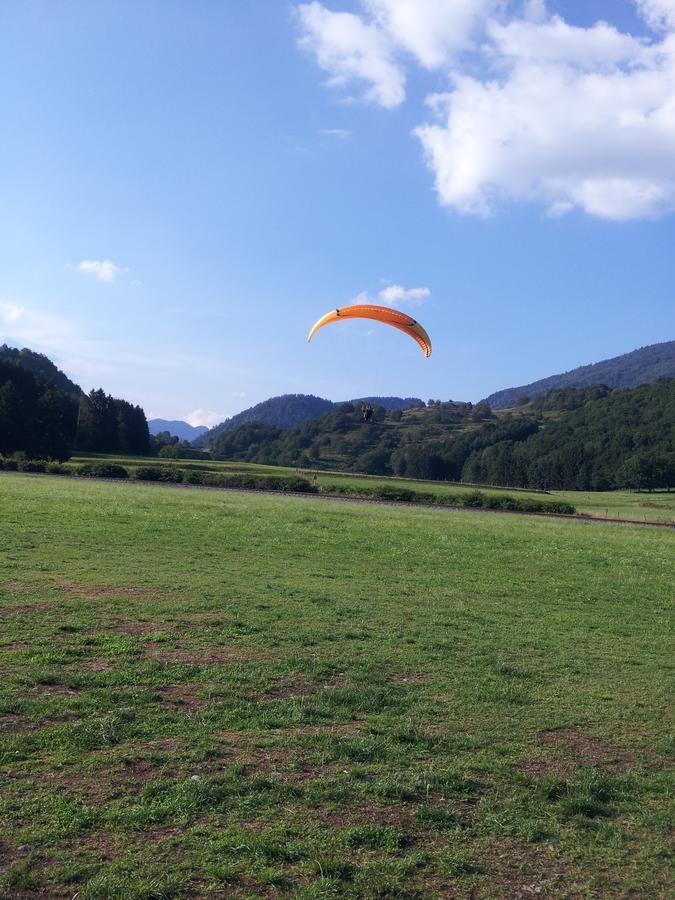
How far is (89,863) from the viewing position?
5.30m

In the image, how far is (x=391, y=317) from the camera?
33469 mm

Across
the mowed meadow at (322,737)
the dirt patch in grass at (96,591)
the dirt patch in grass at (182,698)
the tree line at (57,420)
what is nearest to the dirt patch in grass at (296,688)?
the mowed meadow at (322,737)

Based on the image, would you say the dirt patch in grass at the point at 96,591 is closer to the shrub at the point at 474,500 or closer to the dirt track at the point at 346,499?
A: the dirt track at the point at 346,499

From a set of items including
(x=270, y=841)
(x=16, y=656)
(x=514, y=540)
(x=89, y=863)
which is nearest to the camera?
(x=89, y=863)

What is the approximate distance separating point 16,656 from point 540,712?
741 centimetres

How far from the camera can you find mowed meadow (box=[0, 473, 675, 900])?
550cm

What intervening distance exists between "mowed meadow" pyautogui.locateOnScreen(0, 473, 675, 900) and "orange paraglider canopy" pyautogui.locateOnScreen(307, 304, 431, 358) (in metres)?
18.5

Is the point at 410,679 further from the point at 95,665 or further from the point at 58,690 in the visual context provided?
the point at 58,690

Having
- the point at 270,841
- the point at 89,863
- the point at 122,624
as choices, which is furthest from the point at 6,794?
the point at 122,624

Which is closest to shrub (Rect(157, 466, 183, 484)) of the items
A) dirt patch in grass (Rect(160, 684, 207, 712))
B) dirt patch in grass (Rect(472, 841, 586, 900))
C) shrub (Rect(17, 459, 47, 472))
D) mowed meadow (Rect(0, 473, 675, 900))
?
shrub (Rect(17, 459, 47, 472))

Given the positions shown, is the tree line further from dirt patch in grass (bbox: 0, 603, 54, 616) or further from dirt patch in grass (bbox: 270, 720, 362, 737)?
dirt patch in grass (bbox: 270, 720, 362, 737)

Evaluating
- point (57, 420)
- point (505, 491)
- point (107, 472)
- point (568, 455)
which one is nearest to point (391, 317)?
point (107, 472)

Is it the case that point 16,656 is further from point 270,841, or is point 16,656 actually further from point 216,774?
point 270,841

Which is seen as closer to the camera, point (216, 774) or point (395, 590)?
point (216, 774)
